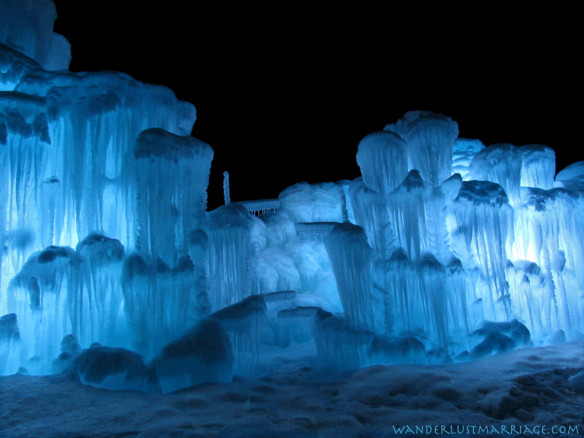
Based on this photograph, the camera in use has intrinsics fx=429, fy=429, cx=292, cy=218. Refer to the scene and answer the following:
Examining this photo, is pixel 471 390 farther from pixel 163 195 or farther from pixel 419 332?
pixel 163 195

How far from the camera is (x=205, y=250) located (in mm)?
9500

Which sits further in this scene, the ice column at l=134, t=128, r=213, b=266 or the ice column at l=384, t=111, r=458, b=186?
the ice column at l=384, t=111, r=458, b=186

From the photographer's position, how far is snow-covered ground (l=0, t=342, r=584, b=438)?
4844mm

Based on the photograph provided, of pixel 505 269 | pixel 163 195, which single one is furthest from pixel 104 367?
pixel 505 269

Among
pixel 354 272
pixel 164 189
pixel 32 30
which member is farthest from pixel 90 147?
pixel 354 272

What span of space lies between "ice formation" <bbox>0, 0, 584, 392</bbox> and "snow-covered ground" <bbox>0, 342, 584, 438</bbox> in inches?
32.7

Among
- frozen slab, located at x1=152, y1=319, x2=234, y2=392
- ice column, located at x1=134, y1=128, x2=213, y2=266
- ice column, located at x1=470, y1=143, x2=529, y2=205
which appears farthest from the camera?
ice column, located at x1=470, y1=143, x2=529, y2=205

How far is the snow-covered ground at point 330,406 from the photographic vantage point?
4844 millimetres

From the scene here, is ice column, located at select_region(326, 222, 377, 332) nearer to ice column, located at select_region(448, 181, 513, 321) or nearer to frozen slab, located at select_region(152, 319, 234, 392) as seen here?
ice column, located at select_region(448, 181, 513, 321)

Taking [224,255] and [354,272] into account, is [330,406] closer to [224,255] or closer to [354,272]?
[354,272]

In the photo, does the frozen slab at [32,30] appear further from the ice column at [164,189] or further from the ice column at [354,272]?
the ice column at [354,272]

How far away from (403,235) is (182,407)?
238 inches

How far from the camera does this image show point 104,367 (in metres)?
6.59

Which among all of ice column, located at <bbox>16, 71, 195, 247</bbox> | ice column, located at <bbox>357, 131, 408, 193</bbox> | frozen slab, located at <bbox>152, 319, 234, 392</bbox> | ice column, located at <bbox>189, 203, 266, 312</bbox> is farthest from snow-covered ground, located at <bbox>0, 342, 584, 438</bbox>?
ice column, located at <bbox>357, 131, 408, 193</bbox>
